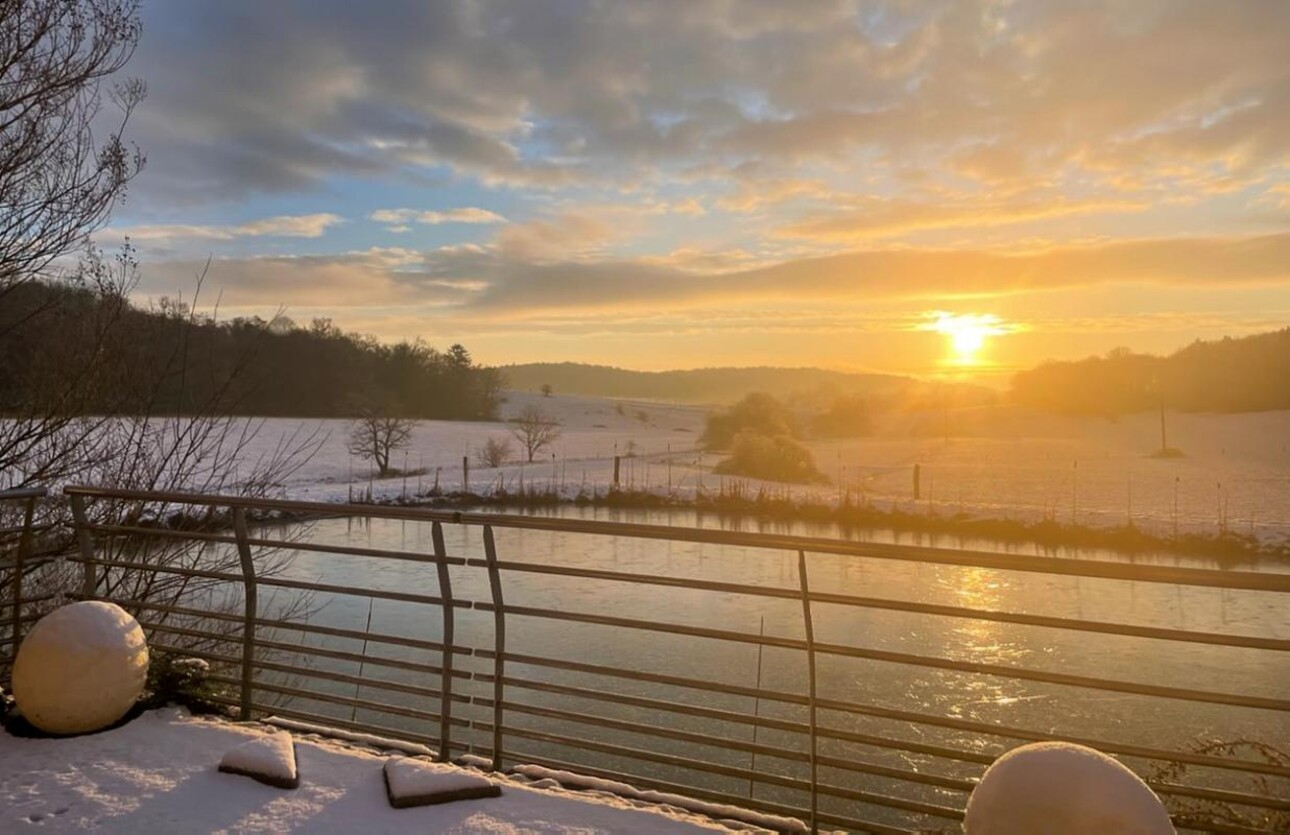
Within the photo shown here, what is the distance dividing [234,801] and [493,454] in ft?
126

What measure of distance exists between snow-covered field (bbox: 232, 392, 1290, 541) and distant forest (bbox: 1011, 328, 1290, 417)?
1389 mm

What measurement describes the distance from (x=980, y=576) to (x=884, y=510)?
8.74 meters

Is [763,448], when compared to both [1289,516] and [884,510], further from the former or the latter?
[1289,516]

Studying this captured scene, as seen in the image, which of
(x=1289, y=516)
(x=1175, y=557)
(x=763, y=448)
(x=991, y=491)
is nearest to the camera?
(x=1175, y=557)

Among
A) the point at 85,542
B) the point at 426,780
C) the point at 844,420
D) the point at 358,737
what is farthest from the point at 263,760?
the point at 844,420

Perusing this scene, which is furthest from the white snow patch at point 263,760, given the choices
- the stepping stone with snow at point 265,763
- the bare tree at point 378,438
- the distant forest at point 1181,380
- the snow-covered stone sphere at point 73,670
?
the distant forest at point 1181,380

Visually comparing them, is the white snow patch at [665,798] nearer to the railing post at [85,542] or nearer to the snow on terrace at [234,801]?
the snow on terrace at [234,801]

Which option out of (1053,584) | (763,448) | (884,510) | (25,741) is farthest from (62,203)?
(763,448)

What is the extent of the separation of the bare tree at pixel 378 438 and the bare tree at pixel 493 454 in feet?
12.0

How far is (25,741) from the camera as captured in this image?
3.71 metres

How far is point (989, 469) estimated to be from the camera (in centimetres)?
3806

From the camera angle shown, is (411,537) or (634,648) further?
(411,537)

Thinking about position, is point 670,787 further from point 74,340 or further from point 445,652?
point 74,340

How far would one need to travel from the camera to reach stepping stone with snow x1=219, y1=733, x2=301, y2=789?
330 cm
